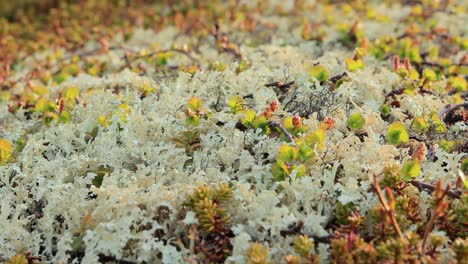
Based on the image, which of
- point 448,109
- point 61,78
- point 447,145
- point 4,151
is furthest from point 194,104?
point 61,78

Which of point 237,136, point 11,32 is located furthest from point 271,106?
point 11,32

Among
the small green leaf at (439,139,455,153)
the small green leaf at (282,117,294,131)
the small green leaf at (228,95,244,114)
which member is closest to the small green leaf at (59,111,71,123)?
the small green leaf at (228,95,244,114)

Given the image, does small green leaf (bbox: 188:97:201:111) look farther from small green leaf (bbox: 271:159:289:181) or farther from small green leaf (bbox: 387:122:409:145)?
small green leaf (bbox: 387:122:409:145)

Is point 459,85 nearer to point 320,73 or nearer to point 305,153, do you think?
point 320,73

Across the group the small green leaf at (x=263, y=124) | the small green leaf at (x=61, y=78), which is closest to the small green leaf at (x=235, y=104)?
the small green leaf at (x=263, y=124)

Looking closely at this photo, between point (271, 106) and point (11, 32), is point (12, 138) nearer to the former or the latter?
point (271, 106)

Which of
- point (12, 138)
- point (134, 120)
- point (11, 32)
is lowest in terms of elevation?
point (11, 32)

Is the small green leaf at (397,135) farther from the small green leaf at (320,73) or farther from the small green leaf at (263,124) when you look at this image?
the small green leaf at (320,73)
